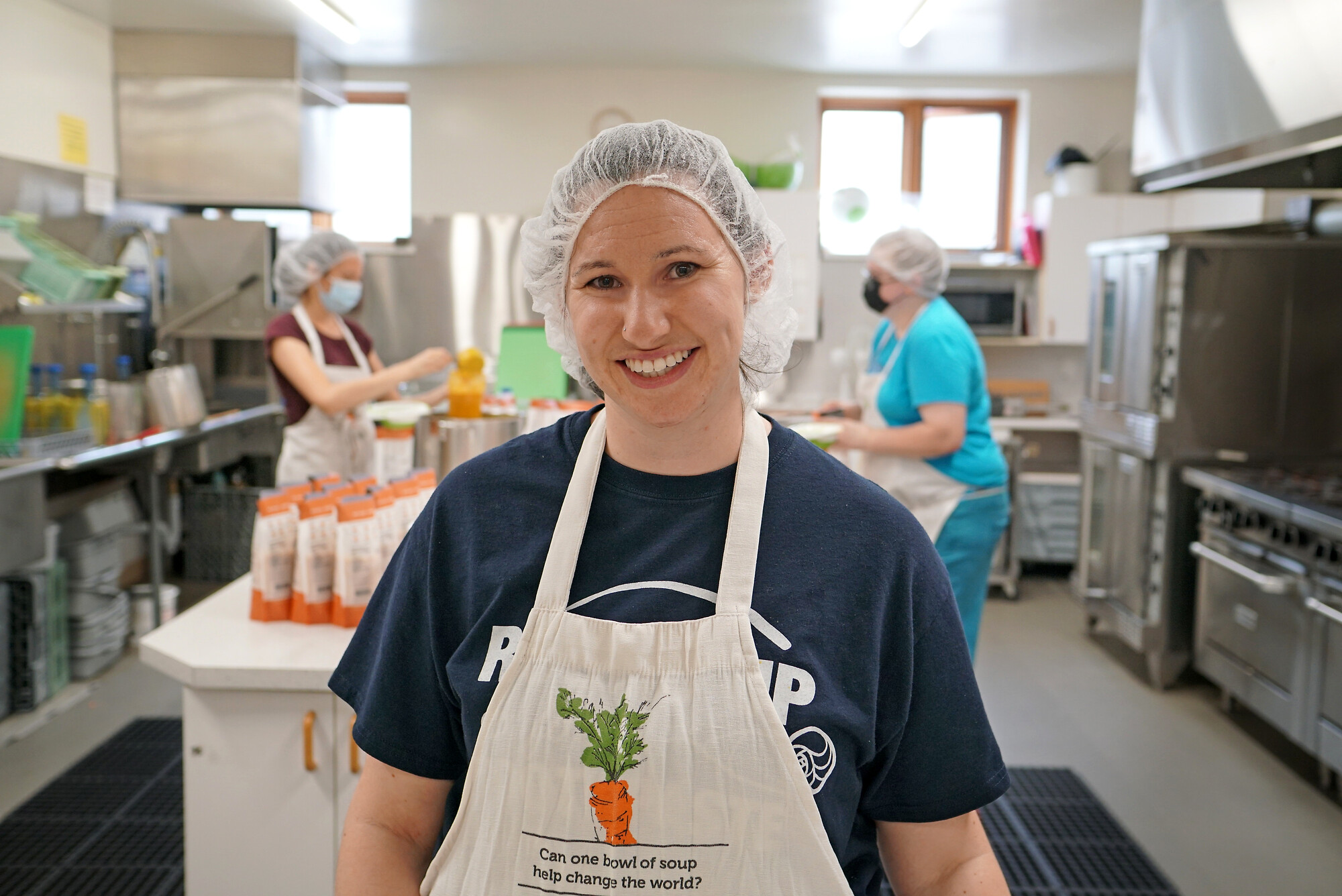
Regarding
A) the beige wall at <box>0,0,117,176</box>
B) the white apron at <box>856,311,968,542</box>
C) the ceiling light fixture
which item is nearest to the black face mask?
the white apron at <box>856,311,968,542</box>

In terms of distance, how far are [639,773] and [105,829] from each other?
248 cm

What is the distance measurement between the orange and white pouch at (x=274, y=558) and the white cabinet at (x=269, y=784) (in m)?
0.24

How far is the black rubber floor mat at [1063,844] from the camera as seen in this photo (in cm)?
263

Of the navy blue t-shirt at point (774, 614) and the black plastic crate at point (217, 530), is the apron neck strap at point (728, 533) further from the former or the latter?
the black plastic crate at point (217, 530)

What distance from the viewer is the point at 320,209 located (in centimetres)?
557

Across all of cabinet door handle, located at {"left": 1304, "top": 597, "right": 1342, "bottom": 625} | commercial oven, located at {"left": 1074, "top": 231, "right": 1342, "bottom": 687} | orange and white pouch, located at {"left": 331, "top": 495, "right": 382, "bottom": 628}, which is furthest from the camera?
commercial oven, located at {"left": 1074, "top": 231, "right": 1342, "bottom": 687}

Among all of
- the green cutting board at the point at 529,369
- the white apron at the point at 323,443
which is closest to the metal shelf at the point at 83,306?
the white apron at the point at 323,443

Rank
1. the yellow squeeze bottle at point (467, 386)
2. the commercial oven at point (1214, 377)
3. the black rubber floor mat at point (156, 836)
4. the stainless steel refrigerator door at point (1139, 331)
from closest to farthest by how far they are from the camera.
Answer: the yellow squeeze bottle at point (467, 386) → the black rubber floor mat at point (156, 836) → the commercial oven at point (1214, 377) → the stainless steel refrigerator door at point (1139, 331)

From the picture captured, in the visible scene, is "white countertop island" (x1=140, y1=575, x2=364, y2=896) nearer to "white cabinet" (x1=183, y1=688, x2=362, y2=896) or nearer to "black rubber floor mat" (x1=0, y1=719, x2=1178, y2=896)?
"white cabinet" (x1=183, y1=688, x2=362, y2=896)

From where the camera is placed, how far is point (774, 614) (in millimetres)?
1032

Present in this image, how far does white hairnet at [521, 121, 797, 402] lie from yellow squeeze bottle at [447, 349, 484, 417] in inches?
45.9

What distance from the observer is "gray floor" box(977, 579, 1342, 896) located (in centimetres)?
275

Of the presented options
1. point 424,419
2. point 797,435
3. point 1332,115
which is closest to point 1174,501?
point 1332,115

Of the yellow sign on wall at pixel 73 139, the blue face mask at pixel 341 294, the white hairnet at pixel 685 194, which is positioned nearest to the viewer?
the white hairnet at pixel 685 194
